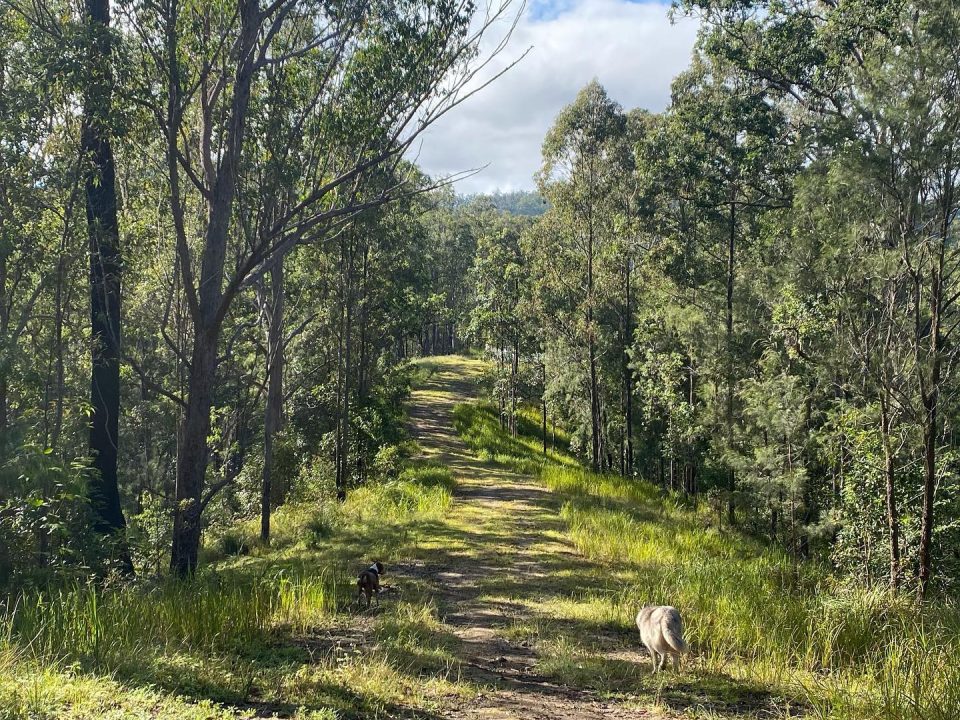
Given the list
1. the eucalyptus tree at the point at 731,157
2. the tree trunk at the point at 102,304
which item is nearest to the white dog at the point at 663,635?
the tree trunk at the point at 102,304

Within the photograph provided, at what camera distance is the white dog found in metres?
4.70

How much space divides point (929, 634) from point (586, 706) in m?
3.05

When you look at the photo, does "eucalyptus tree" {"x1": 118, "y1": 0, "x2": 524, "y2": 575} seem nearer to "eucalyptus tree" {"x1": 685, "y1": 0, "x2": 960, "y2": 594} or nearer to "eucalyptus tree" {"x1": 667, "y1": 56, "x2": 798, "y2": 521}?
"eucalyptus tree" {"x1": 685, "y1": 0, "x2": 960, "y2": 594}

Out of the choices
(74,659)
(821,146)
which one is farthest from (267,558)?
(821,146)

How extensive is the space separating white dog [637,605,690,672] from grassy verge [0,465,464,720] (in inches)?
64.9

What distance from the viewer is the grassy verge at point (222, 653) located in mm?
3643

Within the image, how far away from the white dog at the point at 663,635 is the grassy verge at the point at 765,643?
0.19 meters

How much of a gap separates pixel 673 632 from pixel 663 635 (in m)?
0.09

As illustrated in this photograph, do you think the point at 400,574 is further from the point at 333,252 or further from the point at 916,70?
the point at 333,252

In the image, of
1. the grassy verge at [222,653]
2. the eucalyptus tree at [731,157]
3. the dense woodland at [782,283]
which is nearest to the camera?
the grassy verge at [222,653]

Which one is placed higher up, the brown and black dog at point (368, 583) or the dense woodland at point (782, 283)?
the dense woodland at point (782, 283)

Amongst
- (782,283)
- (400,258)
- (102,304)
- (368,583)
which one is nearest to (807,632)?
(368,583)

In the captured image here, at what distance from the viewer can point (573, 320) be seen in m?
24.1

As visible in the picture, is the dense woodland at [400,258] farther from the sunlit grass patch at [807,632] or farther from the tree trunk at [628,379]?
the sunlit grass patch at [807,632]
